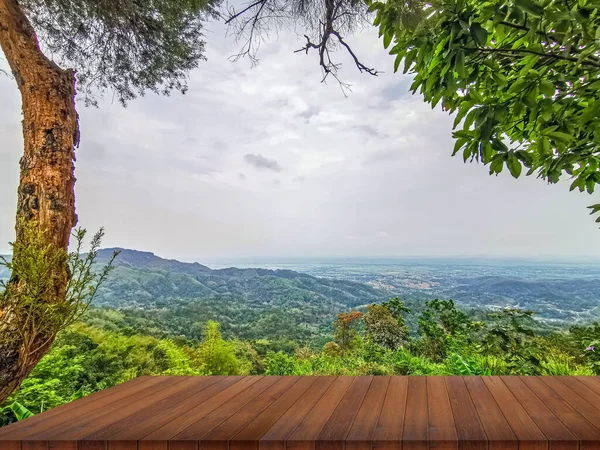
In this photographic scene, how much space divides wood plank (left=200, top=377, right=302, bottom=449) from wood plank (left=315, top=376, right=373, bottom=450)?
0.44 m

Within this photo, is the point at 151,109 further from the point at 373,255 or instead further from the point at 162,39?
the point at 373,255

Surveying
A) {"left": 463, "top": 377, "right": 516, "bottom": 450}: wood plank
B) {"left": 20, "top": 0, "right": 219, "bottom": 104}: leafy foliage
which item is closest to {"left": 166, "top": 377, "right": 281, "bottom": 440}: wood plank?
{"left": 463, "top": 377, "right": 516, "bottom": 450}: wood plank

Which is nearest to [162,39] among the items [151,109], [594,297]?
[151,109]

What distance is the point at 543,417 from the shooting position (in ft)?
6.78

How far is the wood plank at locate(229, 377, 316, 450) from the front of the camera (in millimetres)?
1865

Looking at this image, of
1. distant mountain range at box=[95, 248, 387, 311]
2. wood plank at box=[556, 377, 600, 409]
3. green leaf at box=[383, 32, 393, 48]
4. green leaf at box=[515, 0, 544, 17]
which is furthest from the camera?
distant mountain range at box=[95, 248, 387, 311]

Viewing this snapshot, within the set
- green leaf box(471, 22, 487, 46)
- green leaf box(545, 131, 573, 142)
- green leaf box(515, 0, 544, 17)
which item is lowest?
green leaf box(545, 131, 573, 142)

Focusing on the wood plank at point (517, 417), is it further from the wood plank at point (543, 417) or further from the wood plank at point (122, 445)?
the wood plank at point (122, 445)

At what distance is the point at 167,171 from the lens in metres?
7.25

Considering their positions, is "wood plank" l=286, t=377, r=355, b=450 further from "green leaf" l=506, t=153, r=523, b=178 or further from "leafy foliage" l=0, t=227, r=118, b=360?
"leafy foliage" l=0, t=227, r=118, b=360

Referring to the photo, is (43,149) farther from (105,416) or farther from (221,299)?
(221,299)

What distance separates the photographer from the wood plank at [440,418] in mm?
1779

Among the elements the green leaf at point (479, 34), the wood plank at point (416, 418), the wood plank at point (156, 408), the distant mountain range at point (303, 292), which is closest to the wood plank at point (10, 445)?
the wood plank at point (156, 408)

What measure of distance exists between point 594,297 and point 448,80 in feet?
19.2
